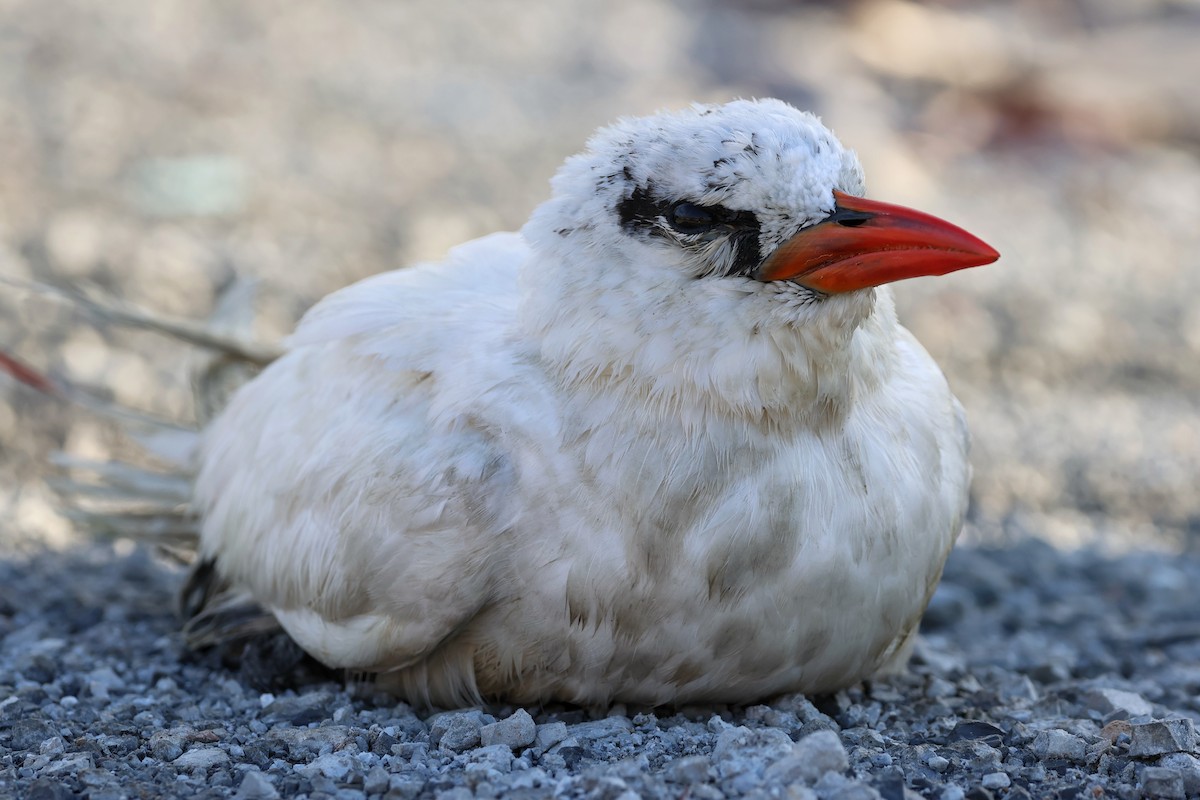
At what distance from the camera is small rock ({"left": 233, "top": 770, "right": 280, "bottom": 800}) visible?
3734 millimetres

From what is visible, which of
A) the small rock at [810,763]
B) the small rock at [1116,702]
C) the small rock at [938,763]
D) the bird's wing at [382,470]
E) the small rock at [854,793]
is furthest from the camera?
the small rock at [1116,702]

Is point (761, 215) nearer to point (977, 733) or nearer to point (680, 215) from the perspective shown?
point (680, 215)

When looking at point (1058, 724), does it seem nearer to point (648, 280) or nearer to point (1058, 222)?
point (648, 280)

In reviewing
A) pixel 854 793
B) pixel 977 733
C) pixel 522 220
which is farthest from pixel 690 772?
pixel 522 220

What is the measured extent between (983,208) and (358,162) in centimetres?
611

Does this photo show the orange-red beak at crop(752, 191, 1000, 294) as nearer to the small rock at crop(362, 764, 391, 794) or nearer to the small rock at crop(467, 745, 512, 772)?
the small rock at crop(467, 745, 512, 772)

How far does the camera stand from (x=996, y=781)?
12.8 feet

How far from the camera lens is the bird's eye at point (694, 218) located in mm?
3939

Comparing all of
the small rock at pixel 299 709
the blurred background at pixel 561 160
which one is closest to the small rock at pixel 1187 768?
the small rock at pixel 299 709

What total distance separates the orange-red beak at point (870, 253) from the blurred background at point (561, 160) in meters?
3.67

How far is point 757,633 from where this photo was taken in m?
4.23

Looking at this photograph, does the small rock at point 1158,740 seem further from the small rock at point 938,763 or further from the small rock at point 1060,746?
the small rock at point 938,763

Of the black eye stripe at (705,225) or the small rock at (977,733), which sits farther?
the small rock at (977,733)

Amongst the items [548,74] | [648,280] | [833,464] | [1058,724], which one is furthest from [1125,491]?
[548,74]
